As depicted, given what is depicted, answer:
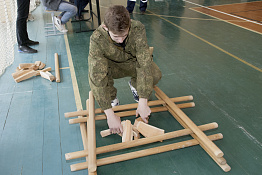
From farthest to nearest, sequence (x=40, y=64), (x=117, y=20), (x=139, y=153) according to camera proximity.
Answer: (x=40, y=64), (x=139, y=153), (x=117, y=20)

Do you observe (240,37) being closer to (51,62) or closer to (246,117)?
(246,117)

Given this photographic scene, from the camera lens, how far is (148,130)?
196cm

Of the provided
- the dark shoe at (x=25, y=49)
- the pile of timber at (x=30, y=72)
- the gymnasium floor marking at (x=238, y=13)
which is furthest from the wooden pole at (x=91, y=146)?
the gymnasium floor marking at (x=238, y=13)

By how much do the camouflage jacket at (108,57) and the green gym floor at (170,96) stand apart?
20.0 inches

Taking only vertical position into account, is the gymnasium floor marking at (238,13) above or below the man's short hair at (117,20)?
below

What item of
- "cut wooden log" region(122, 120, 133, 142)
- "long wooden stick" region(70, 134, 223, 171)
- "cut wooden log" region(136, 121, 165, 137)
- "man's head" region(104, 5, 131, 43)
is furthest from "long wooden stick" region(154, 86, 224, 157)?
"man's head" region(104, 5, 131, 43)

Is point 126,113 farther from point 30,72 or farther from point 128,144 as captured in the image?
point 30,72

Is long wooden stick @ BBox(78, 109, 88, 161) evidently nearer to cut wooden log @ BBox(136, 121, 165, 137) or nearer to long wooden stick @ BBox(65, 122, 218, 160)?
long wooden stick @ BBox(65, 122, 218, 160)

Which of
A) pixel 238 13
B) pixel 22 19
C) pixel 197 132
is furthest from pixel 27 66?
pixel 238 13

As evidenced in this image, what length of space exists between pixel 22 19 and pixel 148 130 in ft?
10.4

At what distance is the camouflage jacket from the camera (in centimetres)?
175

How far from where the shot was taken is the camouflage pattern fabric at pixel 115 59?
1.75m

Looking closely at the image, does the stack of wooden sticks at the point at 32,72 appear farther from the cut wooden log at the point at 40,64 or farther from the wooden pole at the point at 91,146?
the wooden pole at the point at 91,146

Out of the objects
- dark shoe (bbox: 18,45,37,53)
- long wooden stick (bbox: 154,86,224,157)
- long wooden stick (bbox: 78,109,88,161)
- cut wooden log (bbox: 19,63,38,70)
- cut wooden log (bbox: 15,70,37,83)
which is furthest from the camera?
dark shoe (bbox: 18,45,37,53)
